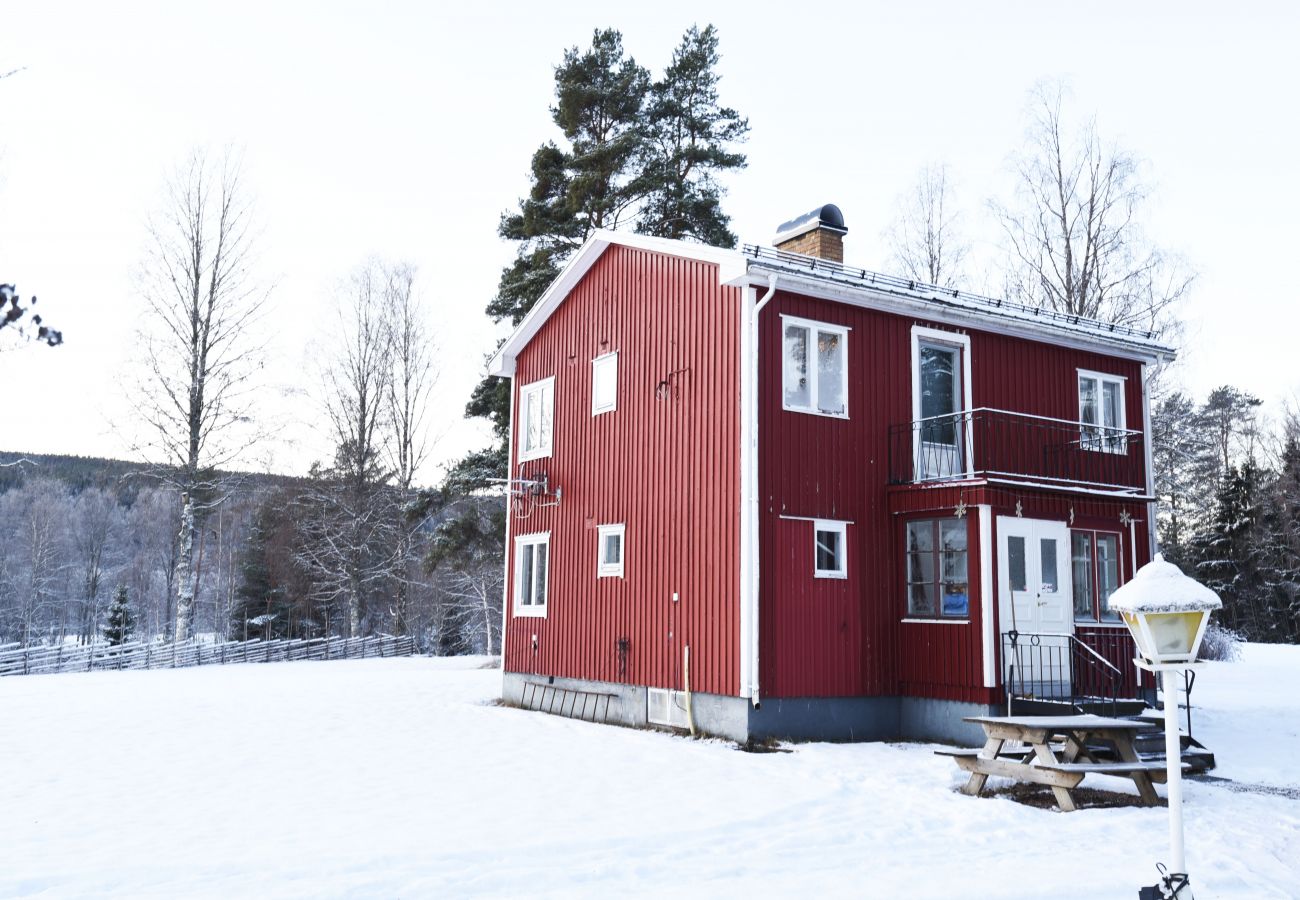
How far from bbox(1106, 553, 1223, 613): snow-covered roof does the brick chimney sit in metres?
10.6

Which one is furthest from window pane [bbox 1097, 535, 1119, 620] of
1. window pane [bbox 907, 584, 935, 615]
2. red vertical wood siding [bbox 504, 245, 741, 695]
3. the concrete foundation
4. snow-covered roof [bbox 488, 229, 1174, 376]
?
red vertical wood siding [bbox 504, 245, 741, 695]

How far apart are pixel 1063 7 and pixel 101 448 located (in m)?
26.5

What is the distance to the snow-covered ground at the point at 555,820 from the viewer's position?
21.6ft

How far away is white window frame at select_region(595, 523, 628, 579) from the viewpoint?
15445mm

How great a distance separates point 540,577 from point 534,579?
0.59 feet

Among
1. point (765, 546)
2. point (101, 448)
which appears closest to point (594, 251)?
point (765, 546)

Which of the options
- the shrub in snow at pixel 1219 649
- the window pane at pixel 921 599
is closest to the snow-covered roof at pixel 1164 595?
the window pane at pixel 921 599

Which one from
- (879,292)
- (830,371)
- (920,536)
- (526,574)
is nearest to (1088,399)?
(920,536)

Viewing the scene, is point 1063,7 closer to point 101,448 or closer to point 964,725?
point 964,725

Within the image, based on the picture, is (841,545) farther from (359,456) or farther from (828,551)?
(359,456)

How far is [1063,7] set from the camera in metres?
15.2

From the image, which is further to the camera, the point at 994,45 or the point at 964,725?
the point at 994,45

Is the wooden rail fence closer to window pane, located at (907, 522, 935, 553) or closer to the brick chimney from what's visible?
the brick chimney

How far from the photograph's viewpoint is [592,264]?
56.3ft
